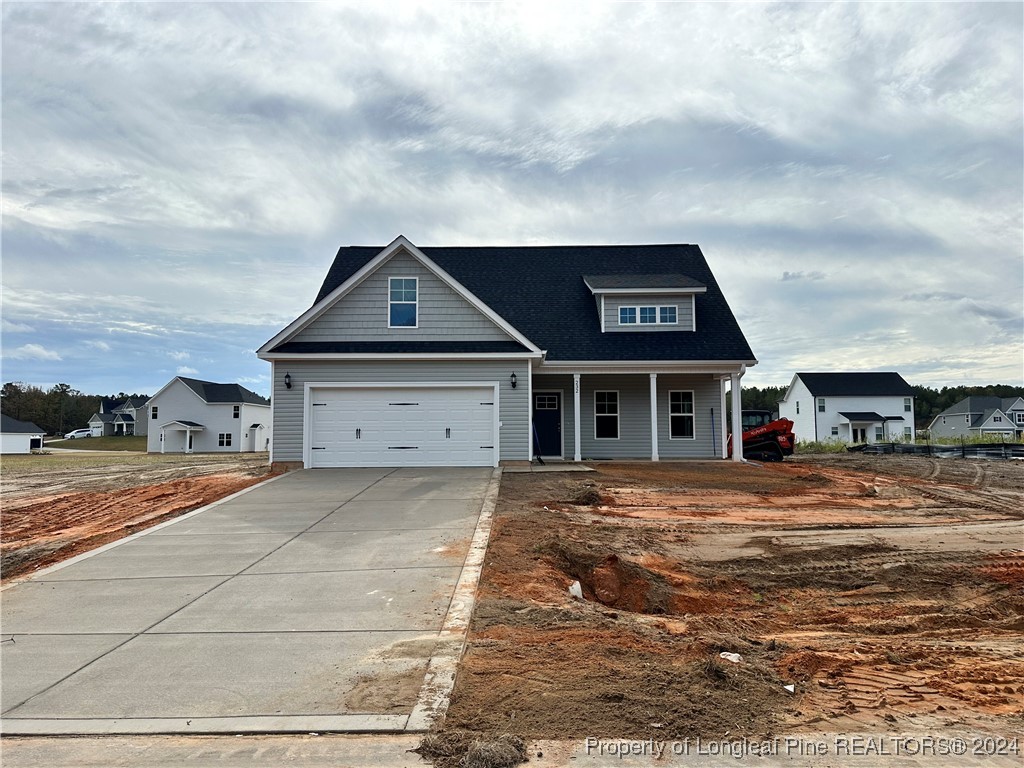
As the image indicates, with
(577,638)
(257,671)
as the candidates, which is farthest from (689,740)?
(257,671)

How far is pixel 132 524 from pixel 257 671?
747 cm

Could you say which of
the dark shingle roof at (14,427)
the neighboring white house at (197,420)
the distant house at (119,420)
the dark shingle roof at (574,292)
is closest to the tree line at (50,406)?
the distant house at (119,420)

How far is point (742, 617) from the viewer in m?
6.36

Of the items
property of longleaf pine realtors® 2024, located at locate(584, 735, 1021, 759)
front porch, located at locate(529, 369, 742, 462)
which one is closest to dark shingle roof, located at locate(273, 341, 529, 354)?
front porch, located at locate(529, 369, 742, 462)

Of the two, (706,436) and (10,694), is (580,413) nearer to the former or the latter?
(706,436)

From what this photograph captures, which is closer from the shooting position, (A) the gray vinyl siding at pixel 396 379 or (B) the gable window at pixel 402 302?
(A) the gray vinyl siding at pixel 396 379

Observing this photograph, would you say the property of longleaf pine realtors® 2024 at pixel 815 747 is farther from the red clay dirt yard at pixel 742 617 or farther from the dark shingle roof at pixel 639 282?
the dark shingle roof at pixel 639 282

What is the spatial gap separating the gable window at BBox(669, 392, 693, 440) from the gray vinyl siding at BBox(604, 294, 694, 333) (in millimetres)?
2200

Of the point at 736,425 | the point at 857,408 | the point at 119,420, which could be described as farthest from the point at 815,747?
the point at 119,420

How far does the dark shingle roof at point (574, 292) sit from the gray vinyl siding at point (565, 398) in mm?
1228

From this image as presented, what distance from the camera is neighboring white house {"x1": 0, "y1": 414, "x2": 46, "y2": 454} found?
184ft

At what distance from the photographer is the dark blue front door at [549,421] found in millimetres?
20891

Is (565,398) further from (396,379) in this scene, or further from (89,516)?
(89,516)

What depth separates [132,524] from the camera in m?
10.9
